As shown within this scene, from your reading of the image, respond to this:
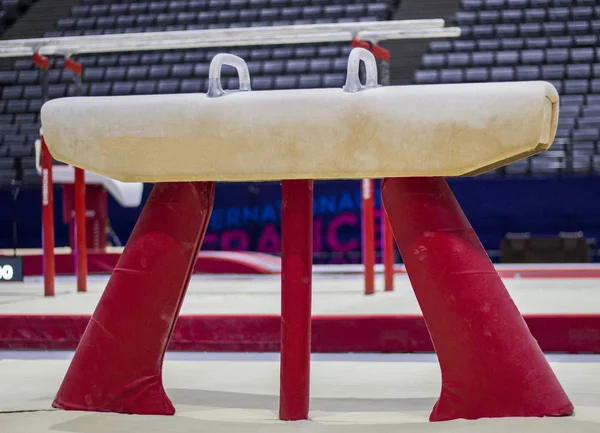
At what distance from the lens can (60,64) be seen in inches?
427

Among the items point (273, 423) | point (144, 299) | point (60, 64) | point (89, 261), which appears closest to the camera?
point (273, 423)

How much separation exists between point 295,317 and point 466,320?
0.36 meters

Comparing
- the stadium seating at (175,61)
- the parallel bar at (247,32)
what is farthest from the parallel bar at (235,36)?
the stadium seating at (175,61)

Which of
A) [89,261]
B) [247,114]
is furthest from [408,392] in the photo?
[89,261]

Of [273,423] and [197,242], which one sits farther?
[197,242]

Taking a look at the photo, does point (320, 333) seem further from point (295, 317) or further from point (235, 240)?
point (235, 240)

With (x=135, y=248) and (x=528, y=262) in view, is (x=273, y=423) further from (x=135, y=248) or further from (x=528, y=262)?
(x=528, y=262)

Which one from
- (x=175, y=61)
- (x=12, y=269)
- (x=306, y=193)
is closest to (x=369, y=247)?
(x=12, y=269)

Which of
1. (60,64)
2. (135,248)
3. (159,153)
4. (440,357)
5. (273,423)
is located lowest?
(60,64)

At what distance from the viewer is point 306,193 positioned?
1.89 m

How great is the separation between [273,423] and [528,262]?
225 inches

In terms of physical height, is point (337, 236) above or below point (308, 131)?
below

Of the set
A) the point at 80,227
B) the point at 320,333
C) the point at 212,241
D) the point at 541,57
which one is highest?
the point at 541,57

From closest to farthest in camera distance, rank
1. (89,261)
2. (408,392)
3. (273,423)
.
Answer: (273,423), (408,392), (89,261)
